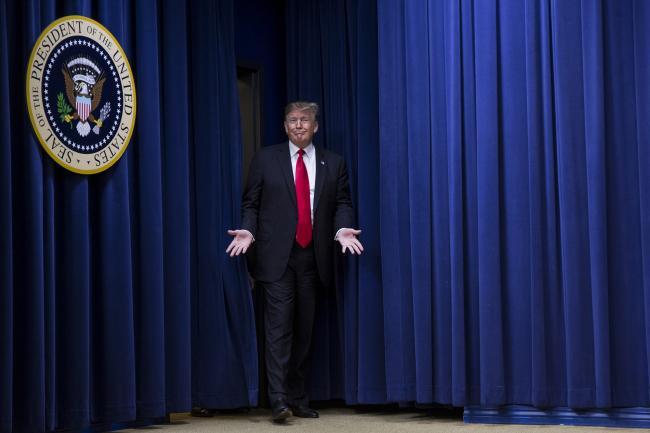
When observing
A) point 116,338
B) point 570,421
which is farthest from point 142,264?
point 570,421

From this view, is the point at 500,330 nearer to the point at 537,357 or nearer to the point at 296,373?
the point at 537,357

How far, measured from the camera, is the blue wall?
201 inches

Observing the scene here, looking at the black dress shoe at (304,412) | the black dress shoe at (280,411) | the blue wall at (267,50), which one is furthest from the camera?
the blue wall at (267,50)

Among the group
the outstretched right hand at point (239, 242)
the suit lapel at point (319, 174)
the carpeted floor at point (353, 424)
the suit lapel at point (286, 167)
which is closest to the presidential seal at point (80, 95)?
the outstretched right hand at point (239, 242)

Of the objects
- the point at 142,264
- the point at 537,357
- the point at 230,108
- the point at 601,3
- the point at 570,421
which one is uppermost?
the point at 601,3

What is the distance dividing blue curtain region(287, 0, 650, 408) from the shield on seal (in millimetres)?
1443

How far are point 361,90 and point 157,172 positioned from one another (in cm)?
118

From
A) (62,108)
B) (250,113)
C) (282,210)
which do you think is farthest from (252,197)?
(62,108)

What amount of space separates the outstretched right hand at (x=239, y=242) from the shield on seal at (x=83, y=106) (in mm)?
916

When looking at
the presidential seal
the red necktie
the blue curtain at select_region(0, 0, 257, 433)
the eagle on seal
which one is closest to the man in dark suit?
the red necktie

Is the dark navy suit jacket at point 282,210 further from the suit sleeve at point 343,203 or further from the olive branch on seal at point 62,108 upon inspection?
the olive branch on seal at point 62,108

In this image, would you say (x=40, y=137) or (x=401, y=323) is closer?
(x=40, y=137)

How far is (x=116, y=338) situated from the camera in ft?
A: 13.2

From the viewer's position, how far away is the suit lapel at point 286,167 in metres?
4.62
